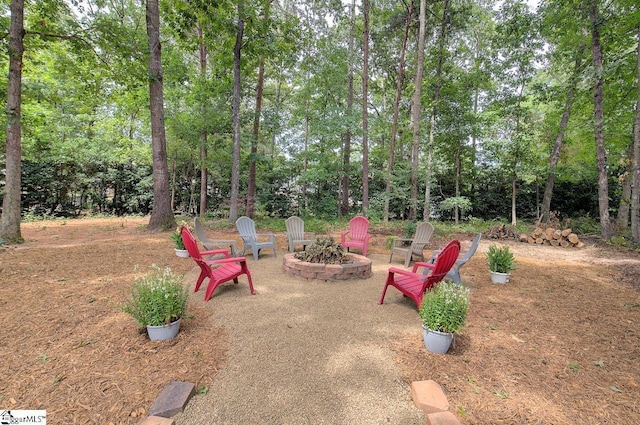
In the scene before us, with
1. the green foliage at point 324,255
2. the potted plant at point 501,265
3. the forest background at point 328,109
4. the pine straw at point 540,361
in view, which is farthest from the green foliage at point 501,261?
the forest background at point 328,109

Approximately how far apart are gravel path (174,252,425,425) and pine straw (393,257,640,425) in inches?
10.2

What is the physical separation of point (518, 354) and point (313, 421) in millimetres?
1681

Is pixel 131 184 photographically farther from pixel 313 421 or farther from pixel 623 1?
pixel 623 1

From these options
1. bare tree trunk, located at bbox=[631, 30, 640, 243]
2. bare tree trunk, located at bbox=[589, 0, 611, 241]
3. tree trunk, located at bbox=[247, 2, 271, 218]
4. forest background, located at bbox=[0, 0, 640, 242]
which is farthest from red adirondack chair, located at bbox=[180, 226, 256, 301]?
bare tree trunk, located at bbox=[589, 0, 611, 241]

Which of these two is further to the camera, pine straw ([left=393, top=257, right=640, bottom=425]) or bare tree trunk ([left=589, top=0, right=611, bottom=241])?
bare tree trunk ([left=589, top=0, right=611, bottom=241])

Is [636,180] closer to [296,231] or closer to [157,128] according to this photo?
[296,231]

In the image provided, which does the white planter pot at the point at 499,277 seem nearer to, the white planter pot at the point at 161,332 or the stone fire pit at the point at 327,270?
the stone fire pit at the point at 327,270

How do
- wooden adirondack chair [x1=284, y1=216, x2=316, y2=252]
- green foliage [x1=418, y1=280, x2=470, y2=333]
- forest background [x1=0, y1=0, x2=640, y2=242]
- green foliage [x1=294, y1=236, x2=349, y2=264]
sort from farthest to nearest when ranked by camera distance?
1. forest background [x1=0, y1=0, x2=640, y2=242]
2. wooden adirondack chair [x1=284, y1=216, x2=316, y2=252]
3. green foliage [x1=294, y1=236, x2=349, y2=264]
4. green foliage [x1=418, y1=280, x2=470, y2=333]

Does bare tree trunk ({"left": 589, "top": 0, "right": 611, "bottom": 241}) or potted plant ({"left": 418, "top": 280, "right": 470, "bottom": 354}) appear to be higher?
bare tree trunk ({"left": 589, "top": 0, "right": 611, "bottom": 241})

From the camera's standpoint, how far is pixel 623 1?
6254 mm

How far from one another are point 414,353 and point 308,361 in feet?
2.63

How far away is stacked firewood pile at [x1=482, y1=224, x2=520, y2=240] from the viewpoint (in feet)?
25.9

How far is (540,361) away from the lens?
205 cm

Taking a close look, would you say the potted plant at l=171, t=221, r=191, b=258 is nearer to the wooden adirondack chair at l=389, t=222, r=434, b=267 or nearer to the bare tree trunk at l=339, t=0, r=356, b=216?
the wooden adirondack chair at l=389, t=222, r=434, b=267
